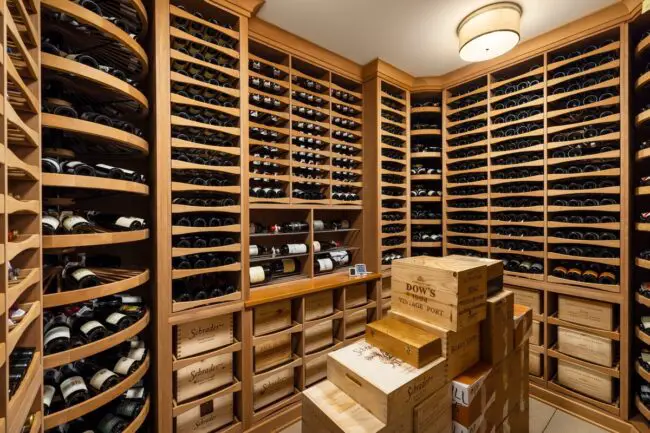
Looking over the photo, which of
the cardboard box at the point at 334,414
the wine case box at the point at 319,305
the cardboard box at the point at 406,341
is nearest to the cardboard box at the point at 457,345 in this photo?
the cardboard box at the point at 406,341

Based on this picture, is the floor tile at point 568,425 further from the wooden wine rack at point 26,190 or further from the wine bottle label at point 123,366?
the wooden wine rack at point 26,190

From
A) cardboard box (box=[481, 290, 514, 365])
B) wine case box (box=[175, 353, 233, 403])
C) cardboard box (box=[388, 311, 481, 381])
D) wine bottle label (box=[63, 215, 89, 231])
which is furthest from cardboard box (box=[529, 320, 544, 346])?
wine bottle label (box=[63, 215, 89, 231])

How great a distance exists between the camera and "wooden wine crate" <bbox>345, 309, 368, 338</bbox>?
281 cm

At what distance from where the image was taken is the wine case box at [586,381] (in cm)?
225

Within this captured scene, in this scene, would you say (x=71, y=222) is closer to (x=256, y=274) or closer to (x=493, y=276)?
(x=256, y=274)

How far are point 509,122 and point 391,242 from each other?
1.56 meters

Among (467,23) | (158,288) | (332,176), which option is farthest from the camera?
(332,176)

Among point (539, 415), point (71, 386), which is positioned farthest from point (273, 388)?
point (539, 415)

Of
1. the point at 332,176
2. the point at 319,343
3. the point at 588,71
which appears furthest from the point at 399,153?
the point at 319,343

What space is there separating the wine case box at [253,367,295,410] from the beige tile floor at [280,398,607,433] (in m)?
0.23

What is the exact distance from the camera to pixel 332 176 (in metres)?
2.97

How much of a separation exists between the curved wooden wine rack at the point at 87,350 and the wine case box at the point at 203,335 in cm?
32

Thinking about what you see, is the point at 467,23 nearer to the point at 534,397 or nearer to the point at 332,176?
the point at 332,176

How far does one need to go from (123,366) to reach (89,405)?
207 mm
